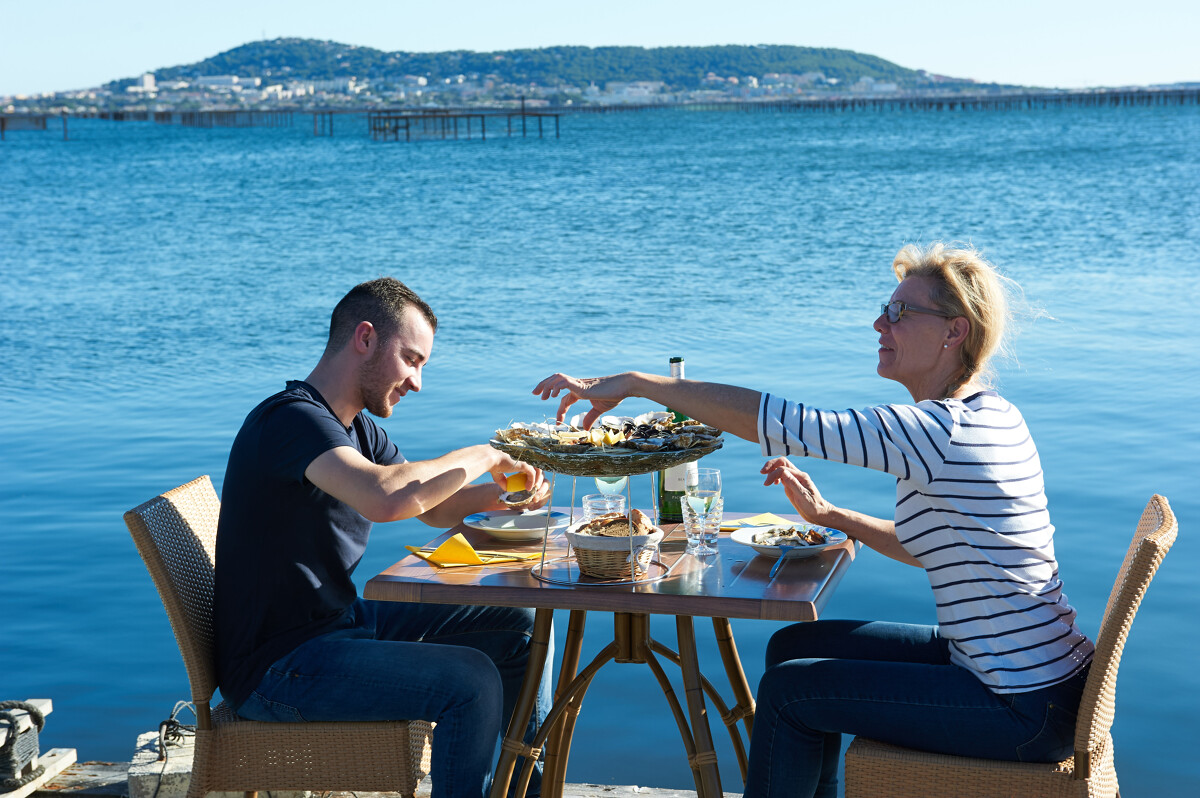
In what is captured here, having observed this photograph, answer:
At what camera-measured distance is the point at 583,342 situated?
11148 millimetres

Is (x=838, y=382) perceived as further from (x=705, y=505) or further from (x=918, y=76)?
(x=918, y=76)

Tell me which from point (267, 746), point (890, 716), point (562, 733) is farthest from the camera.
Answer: point (562, 733)

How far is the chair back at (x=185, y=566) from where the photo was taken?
8.31 feet

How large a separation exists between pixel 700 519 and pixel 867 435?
0.51 meters

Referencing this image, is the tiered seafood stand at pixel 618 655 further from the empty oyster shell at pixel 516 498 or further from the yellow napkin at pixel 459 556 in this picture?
the empty oyster shell at pixel 516 498

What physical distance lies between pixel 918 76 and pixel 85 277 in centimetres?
15011

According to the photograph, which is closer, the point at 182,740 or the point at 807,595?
the point at 807,595

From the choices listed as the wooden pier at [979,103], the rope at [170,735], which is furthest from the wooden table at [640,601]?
the wooden pier at [979,103]

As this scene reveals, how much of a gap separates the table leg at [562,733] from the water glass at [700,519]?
0.42m

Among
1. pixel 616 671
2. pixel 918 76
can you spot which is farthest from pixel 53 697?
pixel 918 76

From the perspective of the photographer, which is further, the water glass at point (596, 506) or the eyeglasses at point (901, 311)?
the water glass at point (596, 506)

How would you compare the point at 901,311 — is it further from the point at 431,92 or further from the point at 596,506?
the point at 431,92

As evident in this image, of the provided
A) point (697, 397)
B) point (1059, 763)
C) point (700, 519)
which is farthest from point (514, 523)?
point (1059, 763)

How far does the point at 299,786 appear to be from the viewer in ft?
8.33
